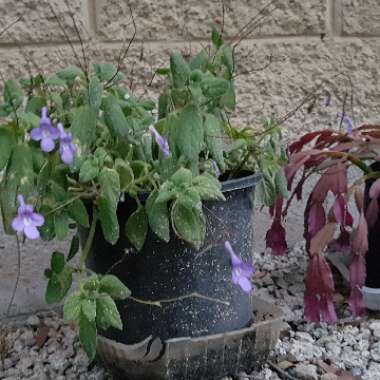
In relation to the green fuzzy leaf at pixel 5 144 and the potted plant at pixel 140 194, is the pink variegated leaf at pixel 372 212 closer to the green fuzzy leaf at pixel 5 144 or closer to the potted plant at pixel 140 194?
the potted plant at pixel 140 194

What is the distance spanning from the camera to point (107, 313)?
121 centimetres

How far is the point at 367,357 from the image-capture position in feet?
5.47

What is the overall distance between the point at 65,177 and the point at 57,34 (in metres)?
0.79

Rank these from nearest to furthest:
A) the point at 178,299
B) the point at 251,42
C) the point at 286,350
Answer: the point at 178,299, the point at 286,350, the point at 251,42

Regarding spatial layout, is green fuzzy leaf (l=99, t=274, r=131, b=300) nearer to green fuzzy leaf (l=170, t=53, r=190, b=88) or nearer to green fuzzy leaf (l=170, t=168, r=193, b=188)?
green fuzzy leaf (l=170, t=168, r=193, b=188)

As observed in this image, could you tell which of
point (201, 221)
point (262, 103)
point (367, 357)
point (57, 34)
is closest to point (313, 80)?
point (262, 103)

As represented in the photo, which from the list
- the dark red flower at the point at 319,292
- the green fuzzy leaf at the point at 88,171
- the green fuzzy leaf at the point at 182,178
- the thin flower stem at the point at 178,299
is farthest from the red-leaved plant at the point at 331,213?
the green fuzzy leaf at the point at 88,171

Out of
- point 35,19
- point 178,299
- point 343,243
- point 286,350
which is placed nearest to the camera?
point 178,299

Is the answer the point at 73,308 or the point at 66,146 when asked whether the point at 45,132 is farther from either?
the point at 73,308

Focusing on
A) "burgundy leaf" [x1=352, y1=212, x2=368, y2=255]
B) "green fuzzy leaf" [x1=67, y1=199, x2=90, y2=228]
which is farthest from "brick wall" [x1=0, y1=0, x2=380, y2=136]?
"green fuzzy leaf" [x1=67, y1=199, x2=90, y2=228]

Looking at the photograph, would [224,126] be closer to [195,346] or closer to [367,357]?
[195,346]

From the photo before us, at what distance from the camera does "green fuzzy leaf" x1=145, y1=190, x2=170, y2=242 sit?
4.13 ft

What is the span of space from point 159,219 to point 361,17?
145 cm

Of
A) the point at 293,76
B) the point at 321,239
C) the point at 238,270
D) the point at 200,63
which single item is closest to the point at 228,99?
the point at 200,63
